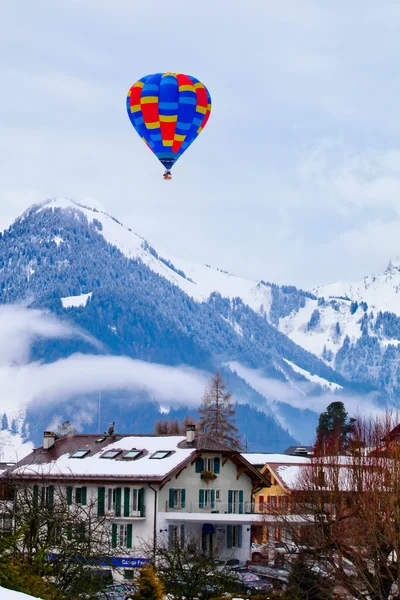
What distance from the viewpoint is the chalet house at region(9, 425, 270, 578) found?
290 ft

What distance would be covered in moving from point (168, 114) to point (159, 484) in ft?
89.4

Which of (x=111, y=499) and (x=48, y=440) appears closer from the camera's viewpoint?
(x=111, y=499)

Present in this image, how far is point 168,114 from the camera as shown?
311 ft

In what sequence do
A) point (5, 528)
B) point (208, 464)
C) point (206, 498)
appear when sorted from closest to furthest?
1. point (5, 528)
2. point (206, 498)
3. point (208, 464)

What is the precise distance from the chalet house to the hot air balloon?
21.0 meters

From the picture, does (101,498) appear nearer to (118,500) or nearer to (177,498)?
(118,500)

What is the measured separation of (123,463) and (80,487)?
137 inches

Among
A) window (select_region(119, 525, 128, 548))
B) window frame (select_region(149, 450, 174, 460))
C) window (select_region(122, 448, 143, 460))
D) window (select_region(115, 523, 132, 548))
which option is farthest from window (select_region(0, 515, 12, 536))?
window (select_region(122, 448, 143, 460))

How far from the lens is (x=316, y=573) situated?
61062mm

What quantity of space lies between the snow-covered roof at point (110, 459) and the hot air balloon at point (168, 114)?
20.6m

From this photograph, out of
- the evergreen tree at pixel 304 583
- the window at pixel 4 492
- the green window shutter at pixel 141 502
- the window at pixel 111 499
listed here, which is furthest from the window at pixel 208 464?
the evergreen tree at pixel 304 583

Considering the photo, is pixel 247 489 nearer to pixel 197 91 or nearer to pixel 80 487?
pixel 80 487

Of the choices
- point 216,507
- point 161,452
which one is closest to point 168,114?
point 161,452

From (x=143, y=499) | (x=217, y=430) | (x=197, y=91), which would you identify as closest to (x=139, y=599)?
(x=143, y=499)
